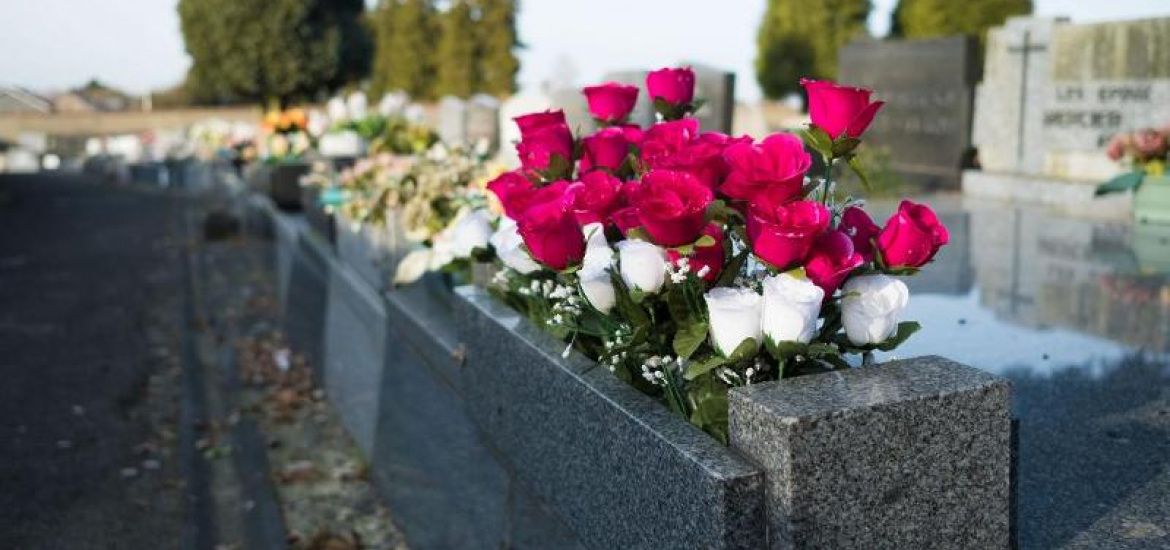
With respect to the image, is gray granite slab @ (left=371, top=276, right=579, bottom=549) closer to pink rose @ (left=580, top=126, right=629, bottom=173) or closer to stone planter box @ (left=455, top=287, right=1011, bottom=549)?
stone planter box @ (left=455, top=287, right=1011, bottom=549)

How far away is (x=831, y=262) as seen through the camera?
2.01m

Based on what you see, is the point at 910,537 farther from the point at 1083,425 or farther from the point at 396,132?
the point at 396,132

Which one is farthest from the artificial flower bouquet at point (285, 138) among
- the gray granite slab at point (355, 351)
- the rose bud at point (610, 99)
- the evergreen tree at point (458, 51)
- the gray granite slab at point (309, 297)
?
the evergreen tree at point (458, 51)

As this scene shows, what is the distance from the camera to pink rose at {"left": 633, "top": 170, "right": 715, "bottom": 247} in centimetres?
205

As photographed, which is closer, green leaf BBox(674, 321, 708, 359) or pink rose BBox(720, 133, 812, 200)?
pink rose BBox(720, 133, 812, 200)

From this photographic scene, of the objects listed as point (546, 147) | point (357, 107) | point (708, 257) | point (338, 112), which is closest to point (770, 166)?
point (708, 257)

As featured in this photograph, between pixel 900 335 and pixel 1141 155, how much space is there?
6.04 m

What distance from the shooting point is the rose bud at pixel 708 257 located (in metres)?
2.15

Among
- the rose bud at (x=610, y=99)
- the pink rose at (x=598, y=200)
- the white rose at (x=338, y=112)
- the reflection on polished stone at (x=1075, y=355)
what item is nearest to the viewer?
the reflection on polished stone at (x=1075, y=355)

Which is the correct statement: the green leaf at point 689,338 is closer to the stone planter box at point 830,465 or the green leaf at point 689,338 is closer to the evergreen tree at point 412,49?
the stone planter box at point 830,465

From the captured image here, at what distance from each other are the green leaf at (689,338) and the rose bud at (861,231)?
34 centimetres

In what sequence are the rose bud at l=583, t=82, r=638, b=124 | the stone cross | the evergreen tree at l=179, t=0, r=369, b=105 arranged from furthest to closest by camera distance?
the evergreen tree at l=179, t=0, r=369, b=105 < the stone cross < the rose bud at l=583, t=82, r=638, b=124

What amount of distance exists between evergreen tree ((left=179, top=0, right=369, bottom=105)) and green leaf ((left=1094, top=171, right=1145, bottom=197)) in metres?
34.9

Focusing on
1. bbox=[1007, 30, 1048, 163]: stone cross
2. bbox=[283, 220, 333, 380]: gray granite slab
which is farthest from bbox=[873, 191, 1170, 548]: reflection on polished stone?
bbox=[1007, 30, 1048, 163]: stone cross
